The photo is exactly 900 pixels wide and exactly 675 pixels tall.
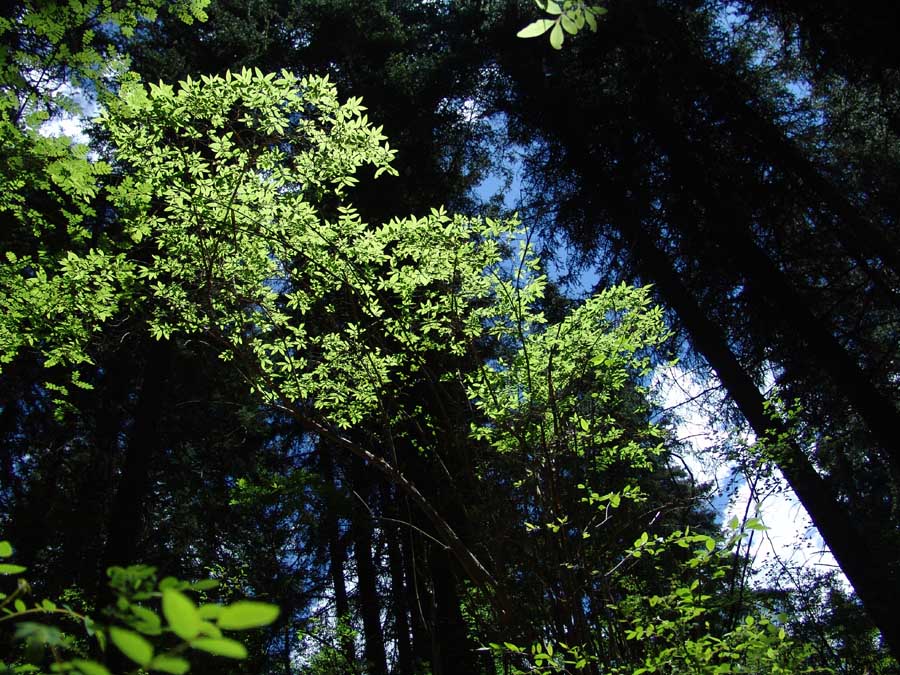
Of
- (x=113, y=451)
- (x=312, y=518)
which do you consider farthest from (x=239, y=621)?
(x=113, y=451)

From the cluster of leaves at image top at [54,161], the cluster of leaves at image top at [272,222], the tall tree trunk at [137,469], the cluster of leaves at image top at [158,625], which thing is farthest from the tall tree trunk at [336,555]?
the cluster of leaves at image top at [158,625]

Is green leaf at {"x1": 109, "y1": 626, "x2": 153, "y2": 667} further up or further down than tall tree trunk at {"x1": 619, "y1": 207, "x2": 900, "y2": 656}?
further down

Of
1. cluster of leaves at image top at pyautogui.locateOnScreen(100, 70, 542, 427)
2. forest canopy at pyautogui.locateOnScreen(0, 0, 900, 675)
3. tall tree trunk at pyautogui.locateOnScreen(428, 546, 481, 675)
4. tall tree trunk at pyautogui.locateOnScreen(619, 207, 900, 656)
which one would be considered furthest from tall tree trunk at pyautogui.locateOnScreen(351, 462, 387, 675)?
cluster of leaves at image top at pyautogui.locateOnScreen(100, 70, 542, 427)

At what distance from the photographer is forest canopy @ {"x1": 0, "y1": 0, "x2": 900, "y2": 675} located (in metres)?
2.99

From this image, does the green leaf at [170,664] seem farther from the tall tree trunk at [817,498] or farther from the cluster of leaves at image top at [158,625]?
the tall tree trunk at [817,498]

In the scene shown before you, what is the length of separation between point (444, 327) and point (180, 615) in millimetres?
3424

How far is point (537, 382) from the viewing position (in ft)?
12.8

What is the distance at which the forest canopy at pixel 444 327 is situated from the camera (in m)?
2.99

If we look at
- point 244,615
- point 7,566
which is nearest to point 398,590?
point 7,566

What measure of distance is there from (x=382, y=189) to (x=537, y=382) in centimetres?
621

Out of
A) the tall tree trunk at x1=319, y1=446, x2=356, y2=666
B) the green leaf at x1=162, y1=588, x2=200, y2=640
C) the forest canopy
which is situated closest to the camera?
the green leaf at x1=162, y1=588, x2=200, y2=640

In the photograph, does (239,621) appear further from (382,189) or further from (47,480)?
(47,480)

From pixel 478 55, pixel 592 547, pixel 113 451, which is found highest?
pixel 478 55

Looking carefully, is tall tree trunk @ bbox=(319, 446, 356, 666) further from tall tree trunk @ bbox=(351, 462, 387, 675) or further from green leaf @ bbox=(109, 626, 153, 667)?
green leaf @ bbox=(109, 626, 153, 667)
